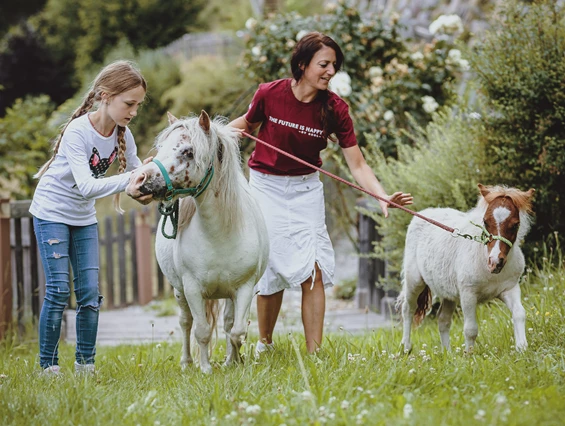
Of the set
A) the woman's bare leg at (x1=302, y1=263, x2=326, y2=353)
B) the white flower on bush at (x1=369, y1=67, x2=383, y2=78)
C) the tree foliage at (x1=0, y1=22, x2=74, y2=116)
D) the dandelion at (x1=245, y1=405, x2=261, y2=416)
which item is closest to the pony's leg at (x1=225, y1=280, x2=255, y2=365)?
the woman's bare leg at (x1=302, y1=263, x2=326, y2=353)

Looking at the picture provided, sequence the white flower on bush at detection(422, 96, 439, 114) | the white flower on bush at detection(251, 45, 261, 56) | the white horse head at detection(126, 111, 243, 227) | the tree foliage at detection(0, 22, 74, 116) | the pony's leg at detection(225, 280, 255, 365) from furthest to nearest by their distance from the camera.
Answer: the tree foliage at detection(0, 22, 74, 116)
the white flower on bush at detection(251, 45, 261, 56)
the white flower on bush at detection(422, 96, 439, 114)
the pony's leg at detection(225, 280, 255, 365)
the white horse head at detection(126, 111, 243, 227)

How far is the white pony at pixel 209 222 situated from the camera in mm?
3951

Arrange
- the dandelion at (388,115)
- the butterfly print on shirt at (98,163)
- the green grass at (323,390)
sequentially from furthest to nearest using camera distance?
the dandelion at (388,115)
the butterfly print on shirt at (98,163)
the green grass at (323,390)

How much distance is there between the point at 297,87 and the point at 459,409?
2.41m

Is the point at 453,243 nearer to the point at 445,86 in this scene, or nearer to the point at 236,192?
the point at 236,192

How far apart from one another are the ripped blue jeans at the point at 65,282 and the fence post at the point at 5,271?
97.3 inches

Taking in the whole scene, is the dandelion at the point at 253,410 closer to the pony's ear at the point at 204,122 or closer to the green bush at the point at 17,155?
the pony's ear at the point at 204,122

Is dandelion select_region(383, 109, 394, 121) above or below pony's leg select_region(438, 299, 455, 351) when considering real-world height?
above

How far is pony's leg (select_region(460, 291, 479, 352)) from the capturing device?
453 cm

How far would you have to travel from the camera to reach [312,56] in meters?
4.65

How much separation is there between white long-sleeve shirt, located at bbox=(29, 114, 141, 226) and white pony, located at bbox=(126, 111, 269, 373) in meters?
0.51

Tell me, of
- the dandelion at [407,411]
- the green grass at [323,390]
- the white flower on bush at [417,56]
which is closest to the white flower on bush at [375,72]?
the white flower on bush at [417,56]

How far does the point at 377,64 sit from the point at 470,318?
569cm

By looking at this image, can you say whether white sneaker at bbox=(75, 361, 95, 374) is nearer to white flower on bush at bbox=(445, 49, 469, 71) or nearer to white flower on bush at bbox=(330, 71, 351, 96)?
white flower on bush at bbox=(330, 71, 351, 96)
